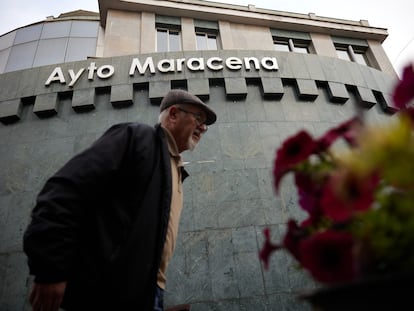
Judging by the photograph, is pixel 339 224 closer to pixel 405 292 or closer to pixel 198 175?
pixel 405 292

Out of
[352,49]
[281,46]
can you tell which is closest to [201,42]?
[281,46]

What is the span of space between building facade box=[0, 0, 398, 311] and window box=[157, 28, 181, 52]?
0.06m

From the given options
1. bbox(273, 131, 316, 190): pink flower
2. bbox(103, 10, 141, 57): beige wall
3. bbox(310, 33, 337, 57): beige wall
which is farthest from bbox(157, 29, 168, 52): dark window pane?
bbox(273, 131, 316, 190): pink flower

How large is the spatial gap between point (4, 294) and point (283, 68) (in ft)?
21.9

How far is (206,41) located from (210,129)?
16.5ft

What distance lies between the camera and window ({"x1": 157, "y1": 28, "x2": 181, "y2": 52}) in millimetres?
8484

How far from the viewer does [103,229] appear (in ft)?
5.35

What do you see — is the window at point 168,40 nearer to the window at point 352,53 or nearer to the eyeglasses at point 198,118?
the window at point 352,53

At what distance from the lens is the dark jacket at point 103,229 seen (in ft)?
4.72

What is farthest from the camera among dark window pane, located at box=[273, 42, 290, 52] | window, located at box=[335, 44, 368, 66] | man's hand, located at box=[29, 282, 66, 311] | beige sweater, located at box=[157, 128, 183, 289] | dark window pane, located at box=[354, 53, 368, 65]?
dark window pane, located at box=[354, 53, 368, 65]

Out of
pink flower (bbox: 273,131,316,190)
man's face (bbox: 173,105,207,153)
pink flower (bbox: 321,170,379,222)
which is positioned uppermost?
man's face (bbox: 173,105,207,153)

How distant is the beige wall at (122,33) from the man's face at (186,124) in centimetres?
584

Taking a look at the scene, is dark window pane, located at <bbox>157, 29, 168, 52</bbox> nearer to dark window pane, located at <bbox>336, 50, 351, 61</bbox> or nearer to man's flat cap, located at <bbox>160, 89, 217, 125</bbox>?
dark window pane, located at <bbox>336, 50, 351, 61</bbox>

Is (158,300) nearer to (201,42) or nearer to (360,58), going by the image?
(201,42)
